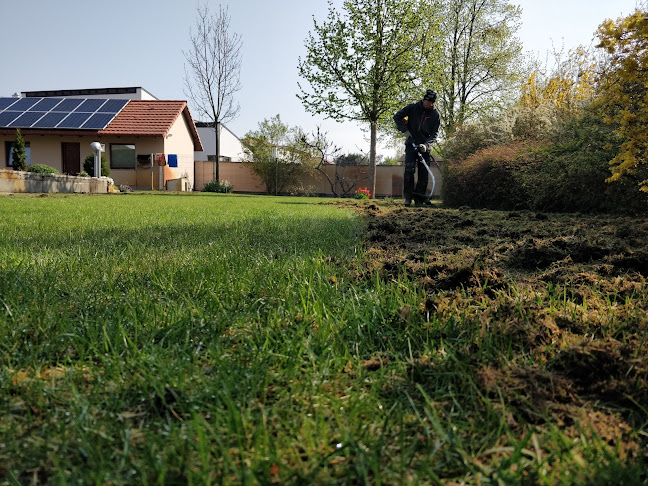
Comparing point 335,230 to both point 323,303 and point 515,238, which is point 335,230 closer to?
point 515,238

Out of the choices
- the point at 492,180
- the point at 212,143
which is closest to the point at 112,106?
the point at 212,143

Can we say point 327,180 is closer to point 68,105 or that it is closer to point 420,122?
point 68,105

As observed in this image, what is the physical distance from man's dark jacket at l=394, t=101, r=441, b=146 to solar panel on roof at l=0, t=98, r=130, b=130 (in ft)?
59.9

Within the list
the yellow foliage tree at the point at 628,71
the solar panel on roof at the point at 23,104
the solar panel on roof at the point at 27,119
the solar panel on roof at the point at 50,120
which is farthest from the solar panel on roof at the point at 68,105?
the yellow foliage tree at the point at 628,71

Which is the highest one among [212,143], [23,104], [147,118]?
[23,104]

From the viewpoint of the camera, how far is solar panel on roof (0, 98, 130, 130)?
22.6m

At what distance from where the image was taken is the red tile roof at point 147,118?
2348 cm

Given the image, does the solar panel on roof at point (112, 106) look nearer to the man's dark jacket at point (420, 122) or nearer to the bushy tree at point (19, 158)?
the bushy tree at point (19, 158)

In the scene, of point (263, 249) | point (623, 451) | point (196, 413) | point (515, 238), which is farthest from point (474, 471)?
point (515, 238)

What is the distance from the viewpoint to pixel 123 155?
24688mm

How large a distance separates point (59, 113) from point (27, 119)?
1.49 m

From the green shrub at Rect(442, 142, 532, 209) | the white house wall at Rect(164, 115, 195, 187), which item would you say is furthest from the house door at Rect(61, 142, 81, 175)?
the green shrub at Rect(442, 142, 532, 209)

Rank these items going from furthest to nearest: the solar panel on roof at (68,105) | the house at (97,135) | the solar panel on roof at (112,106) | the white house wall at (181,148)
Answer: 1. the white house wall at (181,148)
2. the solar panel on roof at (112,106)
3. the solar panel on roof at (68,105)
4. the house at (97,135)

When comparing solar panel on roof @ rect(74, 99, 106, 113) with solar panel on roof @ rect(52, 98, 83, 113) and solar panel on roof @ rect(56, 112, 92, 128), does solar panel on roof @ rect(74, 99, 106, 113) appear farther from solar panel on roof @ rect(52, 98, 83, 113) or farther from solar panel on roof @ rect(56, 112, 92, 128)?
solar panel on roof @ rect(56, 112, 92, 128)
